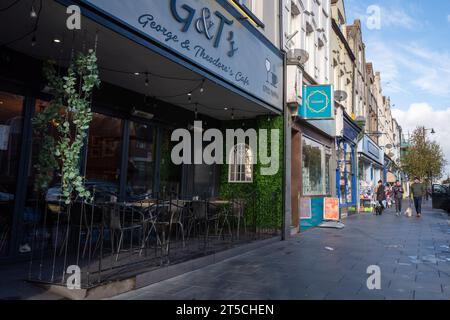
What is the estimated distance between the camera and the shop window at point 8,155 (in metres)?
5.60

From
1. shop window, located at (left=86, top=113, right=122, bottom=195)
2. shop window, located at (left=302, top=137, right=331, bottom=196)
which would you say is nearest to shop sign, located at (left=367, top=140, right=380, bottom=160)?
shop window, located at (left=302, top=137, right=331, bottom=196)

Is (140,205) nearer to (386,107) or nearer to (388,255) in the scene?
(388,255)

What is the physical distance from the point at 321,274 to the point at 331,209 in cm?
772

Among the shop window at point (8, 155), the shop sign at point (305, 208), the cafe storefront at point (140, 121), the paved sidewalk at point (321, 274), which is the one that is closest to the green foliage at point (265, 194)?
the cafe storefront at point (140, 121)

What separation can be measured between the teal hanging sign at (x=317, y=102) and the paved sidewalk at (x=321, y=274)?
3780mm

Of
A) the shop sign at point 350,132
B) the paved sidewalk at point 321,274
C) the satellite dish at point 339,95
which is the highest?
the satellite dish at point 339,95

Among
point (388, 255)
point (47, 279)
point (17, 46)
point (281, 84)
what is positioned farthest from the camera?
point (281, 84)

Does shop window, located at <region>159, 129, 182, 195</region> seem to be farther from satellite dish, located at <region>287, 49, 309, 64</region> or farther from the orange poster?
the orange poster

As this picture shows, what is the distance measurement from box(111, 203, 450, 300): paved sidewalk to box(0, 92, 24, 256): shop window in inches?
95.3

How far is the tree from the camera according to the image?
42.7 metres

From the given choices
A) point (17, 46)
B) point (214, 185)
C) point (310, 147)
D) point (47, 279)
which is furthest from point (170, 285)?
point (310, 147)

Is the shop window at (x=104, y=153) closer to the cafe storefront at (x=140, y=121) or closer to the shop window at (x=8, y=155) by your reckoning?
the cafe storefront at (x=140, y=121)

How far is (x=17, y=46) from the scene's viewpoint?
550 centimetres

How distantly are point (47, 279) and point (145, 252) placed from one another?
198 cm
